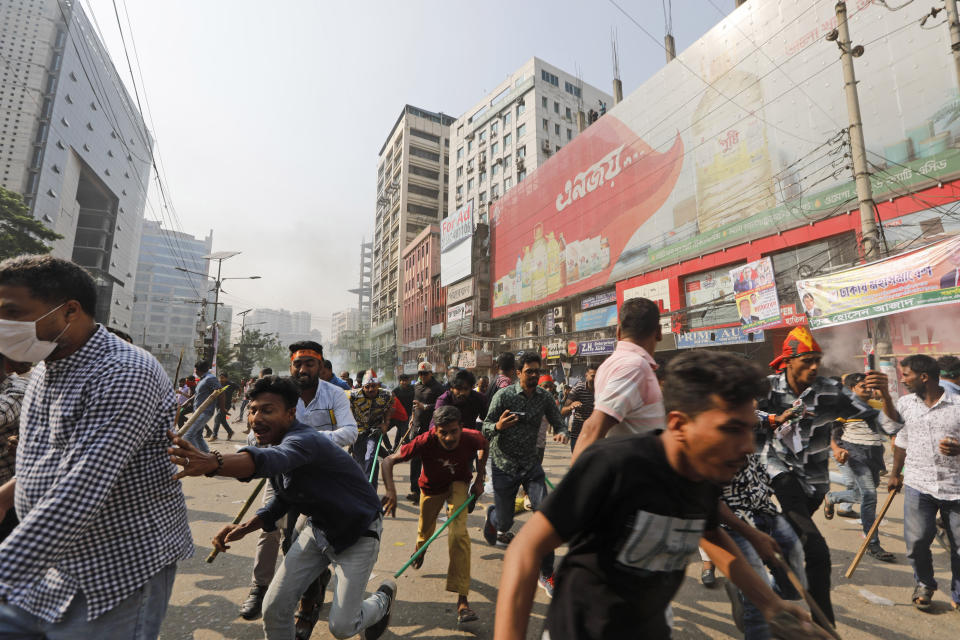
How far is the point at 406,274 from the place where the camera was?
194 feet

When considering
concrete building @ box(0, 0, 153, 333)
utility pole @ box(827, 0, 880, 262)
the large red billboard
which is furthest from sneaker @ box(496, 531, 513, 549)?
concrete building @ box(0, 0, 153, 333)

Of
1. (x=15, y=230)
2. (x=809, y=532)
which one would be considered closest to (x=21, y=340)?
(x=809, y=532)

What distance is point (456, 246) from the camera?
4341 centimetres

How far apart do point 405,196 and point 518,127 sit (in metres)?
21.0

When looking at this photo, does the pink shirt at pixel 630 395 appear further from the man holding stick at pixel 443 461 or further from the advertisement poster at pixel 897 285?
the advertisement poster at pixel 897 285

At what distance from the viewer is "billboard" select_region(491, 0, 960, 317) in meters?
14.2

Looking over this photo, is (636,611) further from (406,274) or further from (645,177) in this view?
(406,274)

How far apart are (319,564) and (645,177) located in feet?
84.9

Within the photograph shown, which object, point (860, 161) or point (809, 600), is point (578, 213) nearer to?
point (860, 161)

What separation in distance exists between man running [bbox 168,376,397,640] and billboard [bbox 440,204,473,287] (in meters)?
38.9

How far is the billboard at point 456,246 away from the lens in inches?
1625

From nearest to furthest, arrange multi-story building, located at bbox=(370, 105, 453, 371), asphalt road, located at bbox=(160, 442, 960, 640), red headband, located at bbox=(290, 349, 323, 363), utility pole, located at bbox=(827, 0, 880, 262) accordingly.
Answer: asphalt road, located at bbox=(160, 442, 960, 640), red headband, located at bbox=(290, 349, 323, 363), utility pole, located at bbox=(827, 0, 880, 262), multi-story building, located at bbox=(370, 105, 453, 371)

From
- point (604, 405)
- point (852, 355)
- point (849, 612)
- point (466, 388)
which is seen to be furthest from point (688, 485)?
point (852, 355)

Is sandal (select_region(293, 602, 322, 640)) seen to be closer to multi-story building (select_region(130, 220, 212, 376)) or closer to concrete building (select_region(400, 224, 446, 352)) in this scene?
concrete building (select_region(400, 224, 446, 352))
